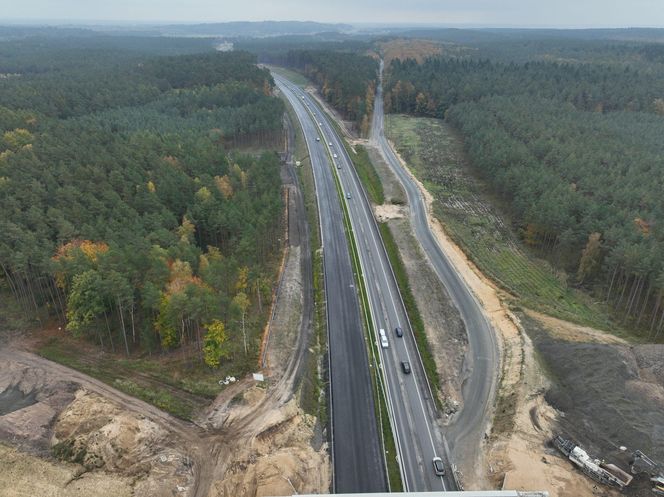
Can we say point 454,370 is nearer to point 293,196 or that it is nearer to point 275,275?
point 275,275

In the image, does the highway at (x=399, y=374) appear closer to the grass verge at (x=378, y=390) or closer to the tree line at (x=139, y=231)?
the grass verge at (x=378, y=390)

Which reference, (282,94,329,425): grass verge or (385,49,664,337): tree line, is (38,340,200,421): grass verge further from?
(385,49,664,337): tree line

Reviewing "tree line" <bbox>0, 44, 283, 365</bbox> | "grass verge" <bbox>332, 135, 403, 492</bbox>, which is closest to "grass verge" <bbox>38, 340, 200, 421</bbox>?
"tree line" <bbox>0, 44, 283, 365</bbox>

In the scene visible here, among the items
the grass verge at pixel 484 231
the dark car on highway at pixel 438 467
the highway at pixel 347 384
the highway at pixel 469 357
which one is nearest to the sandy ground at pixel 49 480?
the highway at pixel 347 384

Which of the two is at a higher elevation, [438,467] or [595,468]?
[595,468]

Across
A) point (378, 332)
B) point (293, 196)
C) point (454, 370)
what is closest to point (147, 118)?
point (293, 196)

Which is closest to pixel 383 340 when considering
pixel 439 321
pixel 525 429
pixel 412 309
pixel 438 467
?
pixel 412 309

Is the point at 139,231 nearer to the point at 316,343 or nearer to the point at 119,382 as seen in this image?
the point at 119,382
